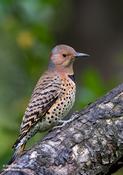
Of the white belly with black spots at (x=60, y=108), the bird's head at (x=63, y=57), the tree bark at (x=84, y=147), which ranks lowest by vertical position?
the tree bark at (x=84, y=147)

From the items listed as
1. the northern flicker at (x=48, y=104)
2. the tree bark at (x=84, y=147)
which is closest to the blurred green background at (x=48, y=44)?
the northern flicker at (x=48, y=104)

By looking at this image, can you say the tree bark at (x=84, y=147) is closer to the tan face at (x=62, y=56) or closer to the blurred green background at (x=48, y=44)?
the blurred green background at (x=48, y=44)

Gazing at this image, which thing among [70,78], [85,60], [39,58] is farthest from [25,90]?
[85,60]

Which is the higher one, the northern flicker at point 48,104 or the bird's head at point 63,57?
the bird's head at point 63,57

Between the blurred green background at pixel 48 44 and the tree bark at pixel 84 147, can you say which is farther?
the blurred green background at pixel 48 44

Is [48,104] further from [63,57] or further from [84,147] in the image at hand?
[84,147]

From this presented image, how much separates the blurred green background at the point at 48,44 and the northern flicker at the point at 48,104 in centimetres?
34

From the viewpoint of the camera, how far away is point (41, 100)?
20.2 ft

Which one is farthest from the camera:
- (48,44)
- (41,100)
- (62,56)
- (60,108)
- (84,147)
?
(48,44)

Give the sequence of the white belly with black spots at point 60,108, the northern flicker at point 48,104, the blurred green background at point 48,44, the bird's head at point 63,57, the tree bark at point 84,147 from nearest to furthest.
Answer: the tree bark at point 84,147, the northern flicker at point 48,104, the white belly with black spots at point 60,108, the bird's head at point 63,57, the blurred green background at point 48,44

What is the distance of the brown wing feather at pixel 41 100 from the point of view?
5.99m

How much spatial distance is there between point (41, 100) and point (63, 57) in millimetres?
836

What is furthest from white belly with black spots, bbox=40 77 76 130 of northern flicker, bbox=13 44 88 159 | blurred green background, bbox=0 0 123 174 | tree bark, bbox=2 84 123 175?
tree bark, bbox=2 84 123 175

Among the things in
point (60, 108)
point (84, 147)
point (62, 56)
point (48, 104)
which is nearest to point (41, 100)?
point (48, 104)
